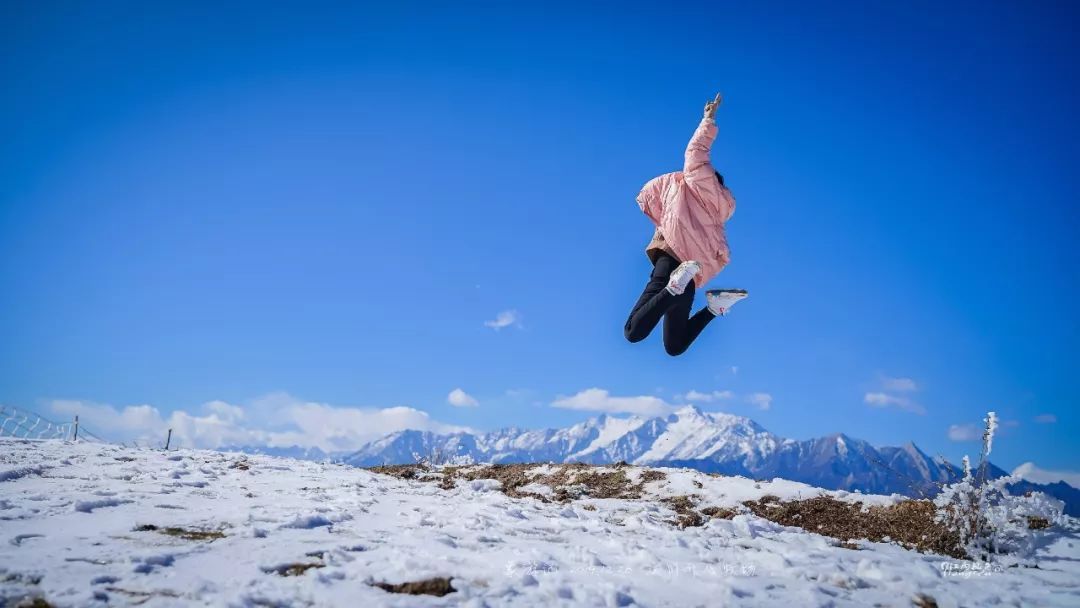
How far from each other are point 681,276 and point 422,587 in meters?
4.51

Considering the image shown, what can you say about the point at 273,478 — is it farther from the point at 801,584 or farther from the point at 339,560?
the point at 801,584

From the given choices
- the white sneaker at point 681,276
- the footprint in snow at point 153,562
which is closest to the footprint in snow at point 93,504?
the footprint in snow at point 153,562

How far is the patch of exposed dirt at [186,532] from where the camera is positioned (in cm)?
390

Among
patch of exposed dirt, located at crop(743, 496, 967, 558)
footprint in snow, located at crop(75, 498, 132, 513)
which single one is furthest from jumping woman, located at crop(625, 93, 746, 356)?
footprint in snow, located at crop(75, 498, 132, 513)

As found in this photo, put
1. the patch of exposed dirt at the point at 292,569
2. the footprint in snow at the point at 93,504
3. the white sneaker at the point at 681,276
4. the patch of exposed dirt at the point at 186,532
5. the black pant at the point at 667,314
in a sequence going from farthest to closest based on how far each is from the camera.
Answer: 1. the black pant at the point at 667,314
2. the white sneaker at the point at 681,276
3. the footprint in snow at the point at 93,504
4. the patch of exposed dirt at the point at 186,532
5. the patch of exposed dirt at the point at 292,569

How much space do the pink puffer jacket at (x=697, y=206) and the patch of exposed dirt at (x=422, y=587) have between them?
4.74 metres

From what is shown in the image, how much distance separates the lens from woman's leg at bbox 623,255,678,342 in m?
6.54

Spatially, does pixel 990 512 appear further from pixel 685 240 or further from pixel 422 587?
pixel 422 587

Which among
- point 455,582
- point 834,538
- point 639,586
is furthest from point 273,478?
point 834,538

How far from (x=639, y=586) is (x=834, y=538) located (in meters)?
3.52

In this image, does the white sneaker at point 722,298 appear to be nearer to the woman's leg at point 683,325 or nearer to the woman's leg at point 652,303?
the woman's leg at point 683,325

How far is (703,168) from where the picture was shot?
667 cm

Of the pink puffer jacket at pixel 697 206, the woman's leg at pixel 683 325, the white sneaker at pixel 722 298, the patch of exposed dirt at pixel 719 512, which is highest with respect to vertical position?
the pink puffer jacket at pixel 697 206

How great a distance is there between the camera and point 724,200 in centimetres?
678
